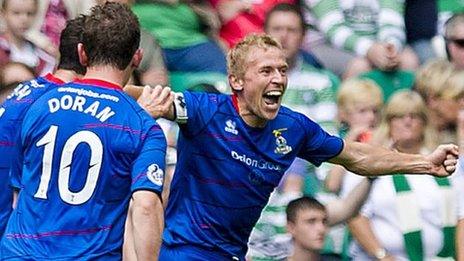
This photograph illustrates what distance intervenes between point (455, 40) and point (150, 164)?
4.98 m

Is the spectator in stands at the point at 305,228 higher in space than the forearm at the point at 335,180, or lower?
lower

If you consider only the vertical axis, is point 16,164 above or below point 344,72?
below

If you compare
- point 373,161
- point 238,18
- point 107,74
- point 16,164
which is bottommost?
point 16,164

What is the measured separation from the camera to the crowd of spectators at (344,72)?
9914 mm

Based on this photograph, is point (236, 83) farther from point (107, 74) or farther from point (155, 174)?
point (155, 174)

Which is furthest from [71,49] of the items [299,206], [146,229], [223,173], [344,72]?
[344,72]

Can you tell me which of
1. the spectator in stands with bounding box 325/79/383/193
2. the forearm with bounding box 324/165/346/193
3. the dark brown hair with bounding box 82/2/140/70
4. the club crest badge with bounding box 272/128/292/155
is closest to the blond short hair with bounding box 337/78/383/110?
the spectator in stands with bounding box 325/79/383/193

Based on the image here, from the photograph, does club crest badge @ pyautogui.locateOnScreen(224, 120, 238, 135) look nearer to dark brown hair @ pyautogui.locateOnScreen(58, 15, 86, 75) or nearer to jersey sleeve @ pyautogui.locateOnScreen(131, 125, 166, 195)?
dark brown hair @ pyautogui.locateOnScreen(58, 15, 86, 75)

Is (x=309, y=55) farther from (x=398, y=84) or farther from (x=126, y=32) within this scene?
(x=126, y=32)

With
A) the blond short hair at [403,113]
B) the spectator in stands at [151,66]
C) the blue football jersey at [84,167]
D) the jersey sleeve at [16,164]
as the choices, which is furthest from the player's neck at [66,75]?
the blond short hair at [403,113]

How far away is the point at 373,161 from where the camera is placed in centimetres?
847

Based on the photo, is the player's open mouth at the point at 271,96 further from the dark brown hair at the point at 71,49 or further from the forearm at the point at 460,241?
the forearm at the point at 460,241

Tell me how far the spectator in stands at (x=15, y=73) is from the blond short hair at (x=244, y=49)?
7.08 ft

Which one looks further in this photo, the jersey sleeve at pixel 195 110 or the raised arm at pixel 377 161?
the raised arm at pixel 377 161
